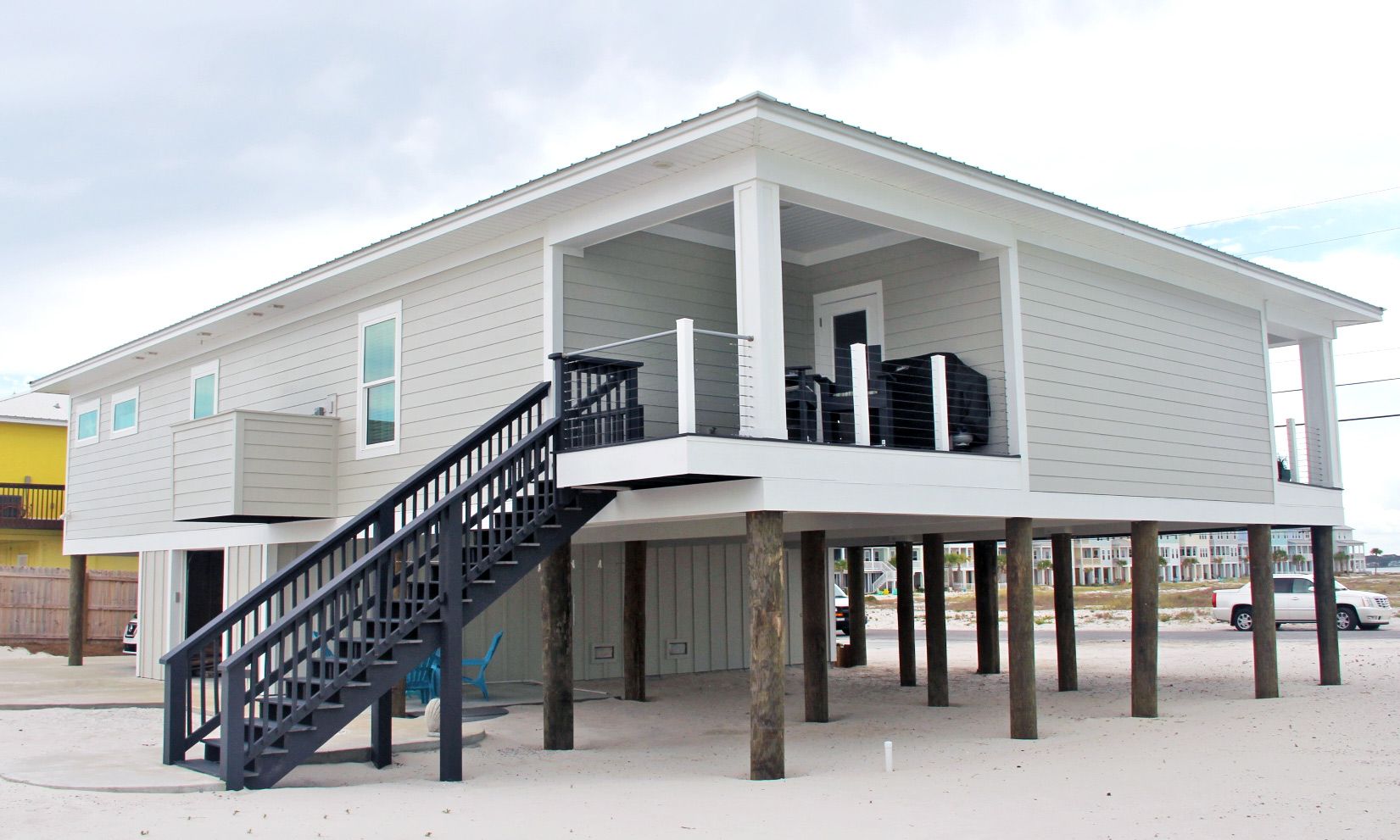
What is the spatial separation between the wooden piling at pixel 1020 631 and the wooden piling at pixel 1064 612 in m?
5.15

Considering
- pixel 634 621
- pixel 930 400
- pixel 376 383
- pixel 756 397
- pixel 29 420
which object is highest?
pixel 29 420

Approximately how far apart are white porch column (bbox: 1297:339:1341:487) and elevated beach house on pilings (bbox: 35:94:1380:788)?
0.05 m

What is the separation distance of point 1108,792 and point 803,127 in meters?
5.62

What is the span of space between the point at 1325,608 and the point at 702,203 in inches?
480

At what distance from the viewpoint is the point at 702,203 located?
1103 centimetres

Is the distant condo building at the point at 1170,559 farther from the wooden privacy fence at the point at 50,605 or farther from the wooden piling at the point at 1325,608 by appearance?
the wooden piling at the point at 1325,608

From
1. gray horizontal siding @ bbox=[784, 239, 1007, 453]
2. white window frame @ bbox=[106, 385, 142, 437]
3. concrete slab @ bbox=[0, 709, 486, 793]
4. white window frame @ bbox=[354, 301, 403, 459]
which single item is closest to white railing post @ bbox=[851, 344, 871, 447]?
gray horizontal siding @ bbox=[784, 239, 1007, 453]

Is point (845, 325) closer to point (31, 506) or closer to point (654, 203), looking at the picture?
point (654, 203)

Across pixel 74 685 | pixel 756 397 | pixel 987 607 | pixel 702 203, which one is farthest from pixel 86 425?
pixel 756 397

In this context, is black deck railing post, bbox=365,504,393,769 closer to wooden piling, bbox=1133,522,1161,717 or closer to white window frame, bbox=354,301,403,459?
white window frame, bbox=354,301,403,459

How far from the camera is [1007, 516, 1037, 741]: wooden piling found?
12.5 metres

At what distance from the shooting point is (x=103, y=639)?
25.9m

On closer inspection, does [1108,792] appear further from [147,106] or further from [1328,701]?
[147,106]

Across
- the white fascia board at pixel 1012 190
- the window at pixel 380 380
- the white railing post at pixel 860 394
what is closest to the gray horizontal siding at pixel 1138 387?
the white fascia board at pixel 1012 190
